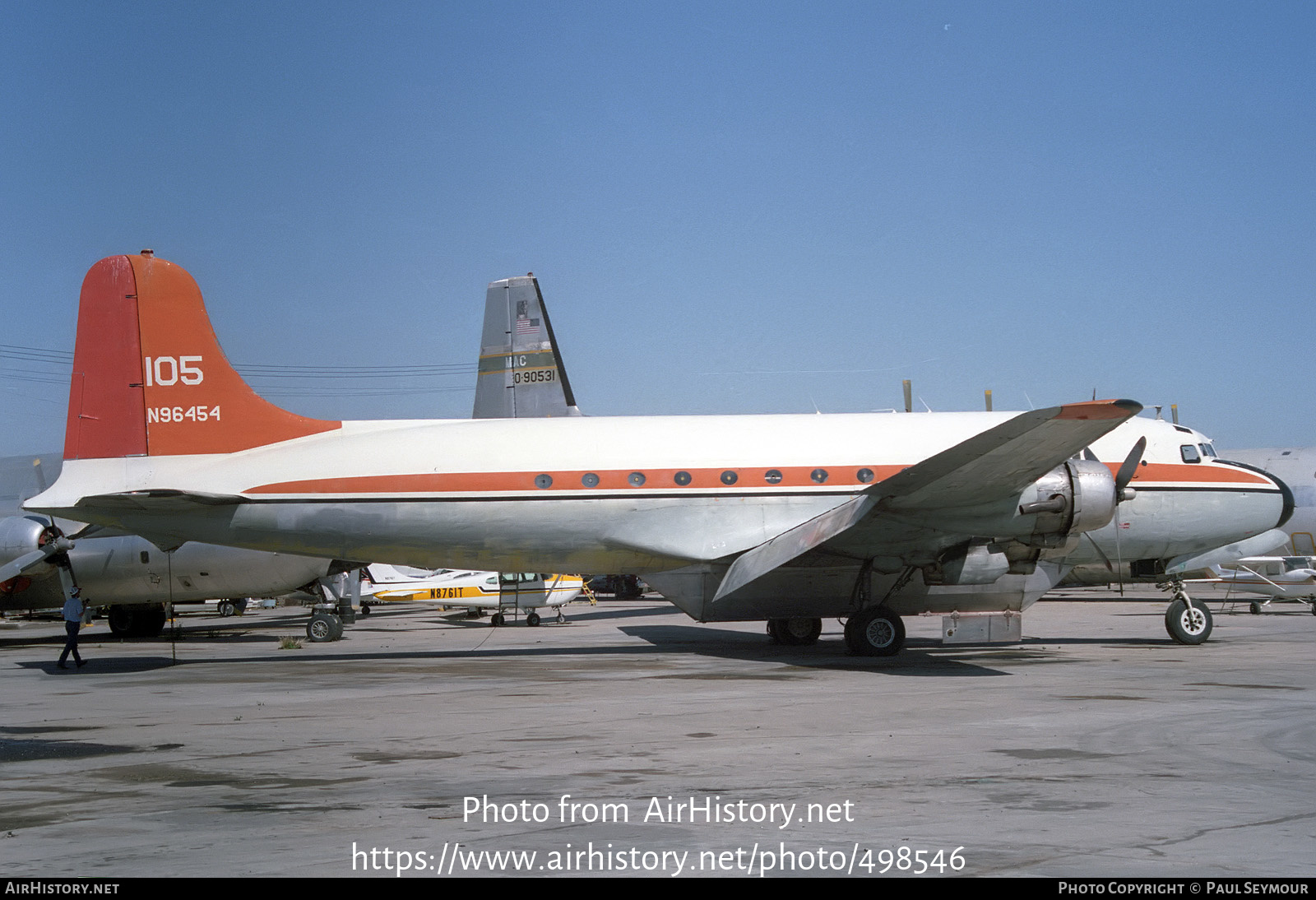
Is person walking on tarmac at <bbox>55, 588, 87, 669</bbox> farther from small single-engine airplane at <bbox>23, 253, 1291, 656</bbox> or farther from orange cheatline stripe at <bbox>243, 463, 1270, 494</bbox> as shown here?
orange cheatline stripe at <bbox>243, 463, 1270, 494</bbox>

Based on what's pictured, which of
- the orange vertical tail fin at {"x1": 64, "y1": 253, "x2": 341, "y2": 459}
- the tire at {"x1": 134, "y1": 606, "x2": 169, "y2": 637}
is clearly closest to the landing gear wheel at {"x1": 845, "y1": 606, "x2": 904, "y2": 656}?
the orange vertical tail fin at {"x1": 64, "y1": 253, "x2": 341, "y2": 459}

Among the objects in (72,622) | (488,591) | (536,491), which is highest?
(536,491)

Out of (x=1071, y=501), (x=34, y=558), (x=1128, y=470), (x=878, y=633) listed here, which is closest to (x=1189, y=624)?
(x=1128, y=470)

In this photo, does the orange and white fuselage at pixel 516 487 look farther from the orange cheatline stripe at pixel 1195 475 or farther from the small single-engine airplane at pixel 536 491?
the orange cheatline stripe at pixel 1195 475

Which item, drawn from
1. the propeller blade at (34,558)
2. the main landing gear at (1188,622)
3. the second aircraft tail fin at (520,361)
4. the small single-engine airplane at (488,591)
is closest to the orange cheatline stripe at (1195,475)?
the main landing gear at (1188,622)

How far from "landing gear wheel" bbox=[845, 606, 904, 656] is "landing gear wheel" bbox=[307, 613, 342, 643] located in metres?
12.7

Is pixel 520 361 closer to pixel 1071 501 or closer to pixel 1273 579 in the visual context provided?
pixel 1071 501

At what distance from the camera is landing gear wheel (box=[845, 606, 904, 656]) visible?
17750mm

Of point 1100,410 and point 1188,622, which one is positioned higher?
point 1100,410

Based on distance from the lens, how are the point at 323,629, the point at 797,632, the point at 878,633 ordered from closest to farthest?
the point at 878,633 < the point at 797,632 < the point at 323,629

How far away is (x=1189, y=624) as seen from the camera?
64.0 ft

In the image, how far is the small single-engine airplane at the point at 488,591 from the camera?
33.4 metres

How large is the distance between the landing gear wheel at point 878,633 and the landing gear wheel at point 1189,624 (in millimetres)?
5441

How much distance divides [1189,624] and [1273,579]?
16.0 meters
